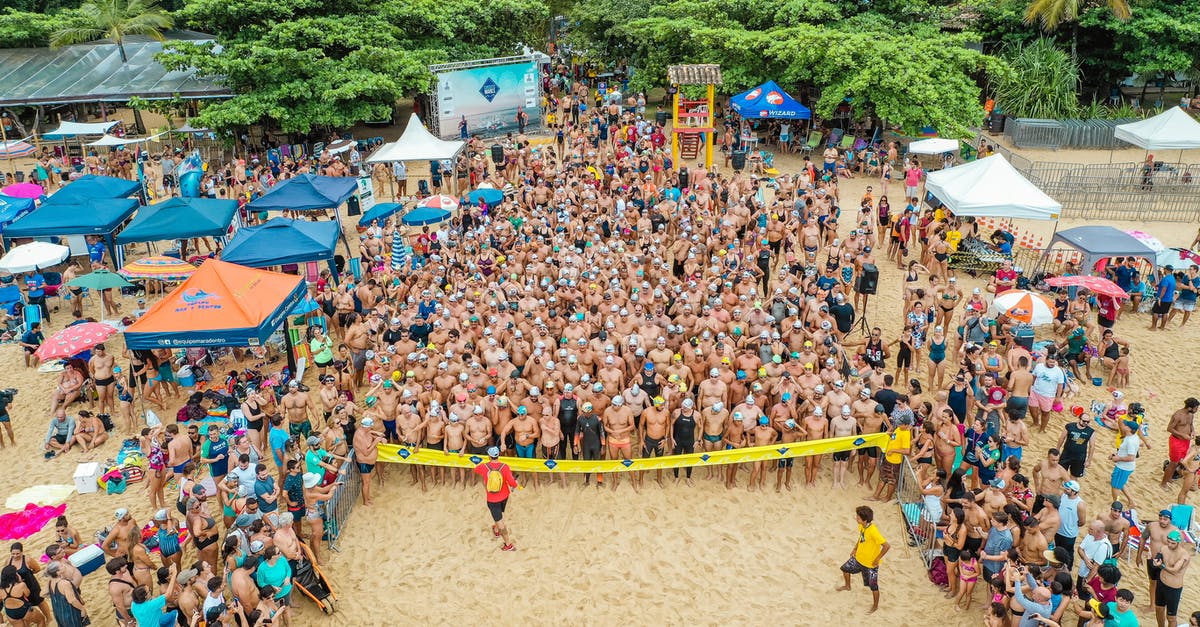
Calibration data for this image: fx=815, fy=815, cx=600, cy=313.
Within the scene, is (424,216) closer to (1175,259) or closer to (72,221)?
(72,221)

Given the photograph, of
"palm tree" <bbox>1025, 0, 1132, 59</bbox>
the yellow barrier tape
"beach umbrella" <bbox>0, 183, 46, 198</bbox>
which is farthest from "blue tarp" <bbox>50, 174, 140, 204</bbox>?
"palm tree" <bbox>1025, 0, 1132, 59</bbox>

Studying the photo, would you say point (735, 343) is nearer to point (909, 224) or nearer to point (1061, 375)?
point (1061, 375)

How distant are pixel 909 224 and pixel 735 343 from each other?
7.74 m

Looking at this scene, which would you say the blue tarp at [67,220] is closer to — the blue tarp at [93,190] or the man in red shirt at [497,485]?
the blue tarp at [93,190]

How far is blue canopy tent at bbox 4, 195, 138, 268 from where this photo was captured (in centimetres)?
1684

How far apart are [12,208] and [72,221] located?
148 inches

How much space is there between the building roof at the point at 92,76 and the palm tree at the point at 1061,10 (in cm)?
2831

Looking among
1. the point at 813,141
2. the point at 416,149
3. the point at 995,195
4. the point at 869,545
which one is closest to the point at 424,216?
the point at 416,149

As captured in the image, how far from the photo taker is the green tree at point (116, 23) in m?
30.8

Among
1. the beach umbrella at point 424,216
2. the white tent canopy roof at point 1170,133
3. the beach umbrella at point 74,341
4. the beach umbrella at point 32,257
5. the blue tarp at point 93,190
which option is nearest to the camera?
the beach umbrella at point 74,341

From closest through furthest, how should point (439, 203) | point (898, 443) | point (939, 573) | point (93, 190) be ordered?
point (939, 573) → point (898, 443) → point (93, 190) → point (439, 203)

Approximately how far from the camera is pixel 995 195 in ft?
54.3

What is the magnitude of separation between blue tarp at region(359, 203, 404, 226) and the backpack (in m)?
11.0

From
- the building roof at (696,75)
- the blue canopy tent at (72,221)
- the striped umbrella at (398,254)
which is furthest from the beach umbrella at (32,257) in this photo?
the building roof at (696,75)
